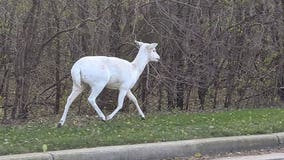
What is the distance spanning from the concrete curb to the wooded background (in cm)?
496

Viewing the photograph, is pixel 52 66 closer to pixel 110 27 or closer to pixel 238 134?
pixel 110 27

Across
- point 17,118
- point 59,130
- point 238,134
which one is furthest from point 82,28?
point 238,134

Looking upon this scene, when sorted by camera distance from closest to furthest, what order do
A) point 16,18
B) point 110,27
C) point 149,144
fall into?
1. point 149,144
2. point 16,18
3. point 110,27

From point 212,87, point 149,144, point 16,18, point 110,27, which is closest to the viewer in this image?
point 149,144

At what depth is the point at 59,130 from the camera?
11.5 metres

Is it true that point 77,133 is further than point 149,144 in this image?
Yes

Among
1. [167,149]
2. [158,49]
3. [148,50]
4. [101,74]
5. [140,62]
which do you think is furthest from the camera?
[158,49]

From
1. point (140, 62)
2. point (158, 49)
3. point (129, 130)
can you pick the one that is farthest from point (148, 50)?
point (158, 49)

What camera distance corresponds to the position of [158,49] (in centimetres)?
1631

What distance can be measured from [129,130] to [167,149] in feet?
4.33

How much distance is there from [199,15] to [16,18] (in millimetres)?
5026

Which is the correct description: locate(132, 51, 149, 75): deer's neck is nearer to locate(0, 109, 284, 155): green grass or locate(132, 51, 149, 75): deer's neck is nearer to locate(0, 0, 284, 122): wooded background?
locate(0, 109, 284, 155): green grass

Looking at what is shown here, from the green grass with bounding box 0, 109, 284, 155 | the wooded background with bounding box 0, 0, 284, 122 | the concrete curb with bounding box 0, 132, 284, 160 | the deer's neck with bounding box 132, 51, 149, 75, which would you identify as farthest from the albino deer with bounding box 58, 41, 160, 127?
the wooded background with bounding box 0, 0, 284, 122

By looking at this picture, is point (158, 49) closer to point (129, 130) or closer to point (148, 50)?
point (148, 50)
